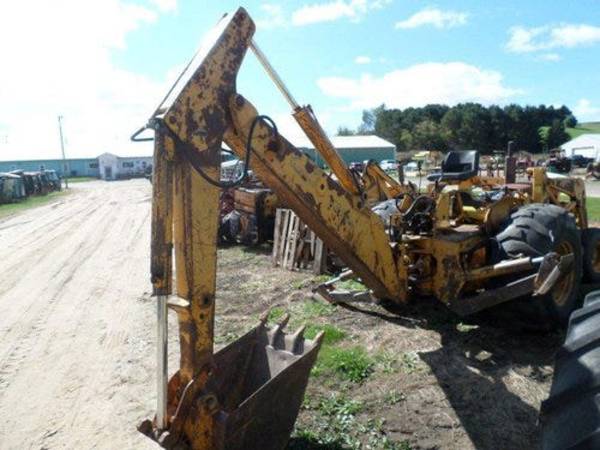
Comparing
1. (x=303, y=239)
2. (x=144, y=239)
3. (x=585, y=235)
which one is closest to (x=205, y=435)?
(x=585, y=235)

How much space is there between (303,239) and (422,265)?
4.51m

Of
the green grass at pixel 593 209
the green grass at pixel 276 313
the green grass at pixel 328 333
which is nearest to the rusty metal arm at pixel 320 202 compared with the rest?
the green grass at pixel 328 333

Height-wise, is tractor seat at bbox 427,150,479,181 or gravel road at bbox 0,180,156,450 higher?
tractor seat at bbox 427,150,479,181

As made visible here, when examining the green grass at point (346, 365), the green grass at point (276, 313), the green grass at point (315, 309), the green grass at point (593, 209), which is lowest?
the green grass at point (593, 209)

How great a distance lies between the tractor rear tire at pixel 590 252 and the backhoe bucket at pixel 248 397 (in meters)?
4.39

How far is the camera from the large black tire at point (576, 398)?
189 centimetres

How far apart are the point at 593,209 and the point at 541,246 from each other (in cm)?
1260

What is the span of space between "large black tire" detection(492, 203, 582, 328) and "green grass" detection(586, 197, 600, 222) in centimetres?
907

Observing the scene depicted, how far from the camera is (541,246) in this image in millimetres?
5461

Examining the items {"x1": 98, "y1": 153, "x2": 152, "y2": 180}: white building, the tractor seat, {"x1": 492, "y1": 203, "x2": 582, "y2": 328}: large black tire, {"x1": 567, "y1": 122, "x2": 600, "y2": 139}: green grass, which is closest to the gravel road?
{"x1": 492, "y1": 203, "x2": 582, "y2": 328}: large black tire

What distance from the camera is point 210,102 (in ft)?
10.9

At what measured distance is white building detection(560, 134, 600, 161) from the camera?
160 feet

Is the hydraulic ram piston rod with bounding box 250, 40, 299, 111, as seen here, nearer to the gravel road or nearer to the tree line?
the gravel road

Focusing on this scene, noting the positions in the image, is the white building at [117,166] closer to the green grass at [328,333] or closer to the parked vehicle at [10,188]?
the parked vehicle at [10,188]
